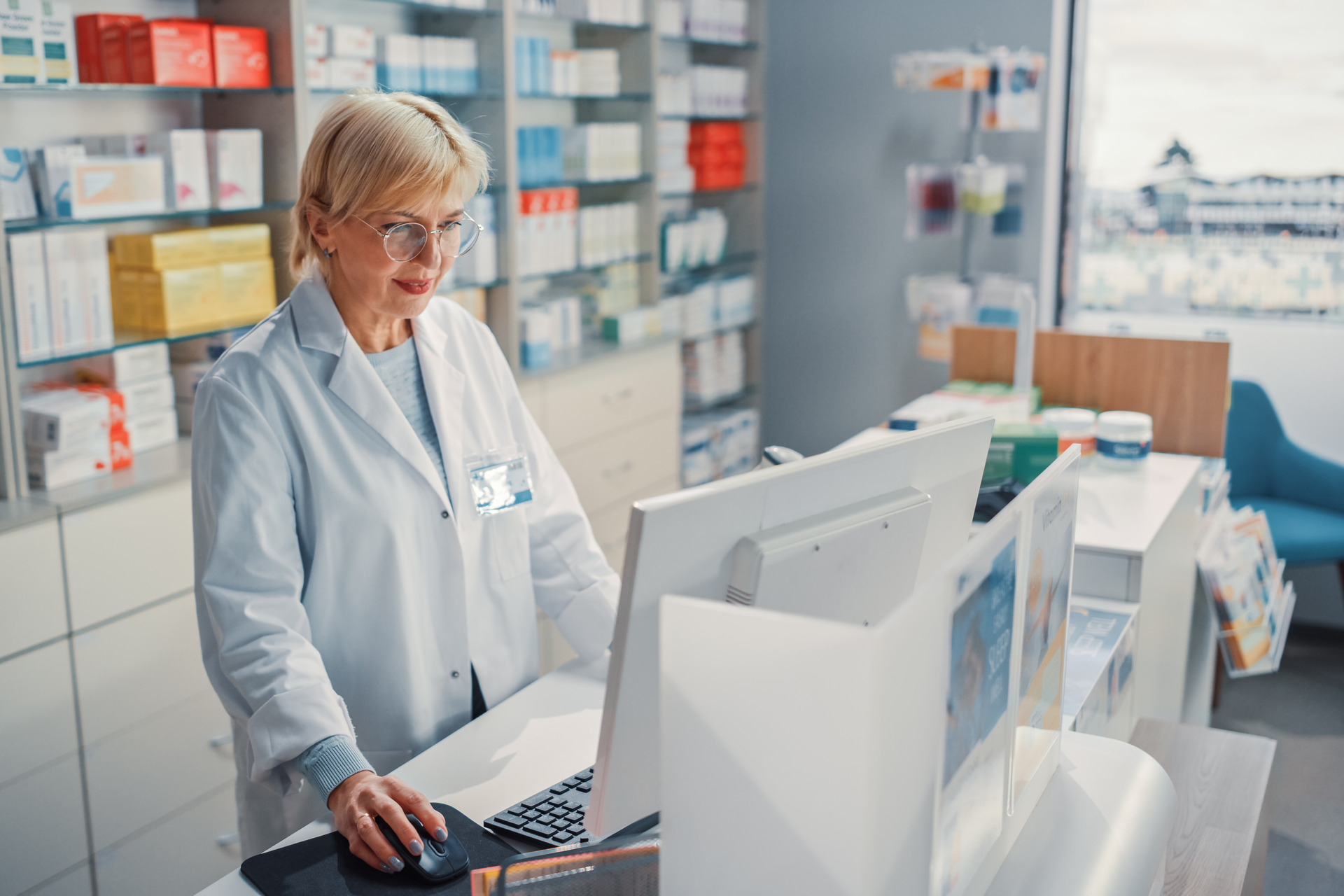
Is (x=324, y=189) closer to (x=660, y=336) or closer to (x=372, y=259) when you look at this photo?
(x=372, y=259)

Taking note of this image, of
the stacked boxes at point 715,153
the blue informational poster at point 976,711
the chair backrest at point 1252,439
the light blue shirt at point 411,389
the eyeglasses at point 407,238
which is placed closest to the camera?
the blue informational poster at point 976,711

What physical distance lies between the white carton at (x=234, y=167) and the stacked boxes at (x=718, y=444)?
2.36m

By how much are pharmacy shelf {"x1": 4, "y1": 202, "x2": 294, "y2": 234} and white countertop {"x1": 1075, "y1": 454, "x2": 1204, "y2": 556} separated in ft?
7.40

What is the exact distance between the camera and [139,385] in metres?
2.97

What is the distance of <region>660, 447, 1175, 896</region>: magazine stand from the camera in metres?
0.86

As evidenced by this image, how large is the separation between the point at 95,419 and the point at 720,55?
357 centimetres

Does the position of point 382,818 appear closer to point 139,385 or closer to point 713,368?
point 139,385

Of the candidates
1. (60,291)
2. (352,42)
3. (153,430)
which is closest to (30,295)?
(60,291)

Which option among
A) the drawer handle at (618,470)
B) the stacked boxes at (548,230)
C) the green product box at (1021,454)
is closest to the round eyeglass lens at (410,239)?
the green product box at (1021,454)

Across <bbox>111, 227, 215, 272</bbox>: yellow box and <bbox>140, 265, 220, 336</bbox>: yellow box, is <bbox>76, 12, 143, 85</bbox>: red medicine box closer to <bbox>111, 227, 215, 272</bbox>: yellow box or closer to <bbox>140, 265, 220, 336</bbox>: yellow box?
<bbox>111, 227, 215, 272</bbox>: yellow box

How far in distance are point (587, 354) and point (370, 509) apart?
2.73m

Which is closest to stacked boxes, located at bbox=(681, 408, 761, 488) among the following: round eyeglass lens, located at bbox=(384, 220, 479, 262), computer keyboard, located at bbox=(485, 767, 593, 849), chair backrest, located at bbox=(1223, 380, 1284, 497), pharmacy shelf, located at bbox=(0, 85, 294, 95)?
chair backrest, located at bbox=(1223, 380, 1284, 497)

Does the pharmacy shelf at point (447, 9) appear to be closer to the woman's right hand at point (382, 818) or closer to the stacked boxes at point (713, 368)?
the stacked boxes at point (713, 368)

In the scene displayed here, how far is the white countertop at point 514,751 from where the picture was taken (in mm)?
1520
